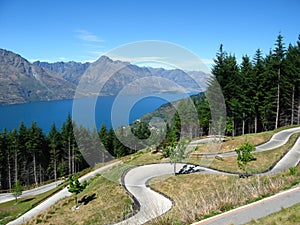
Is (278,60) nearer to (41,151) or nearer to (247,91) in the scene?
(247,91)

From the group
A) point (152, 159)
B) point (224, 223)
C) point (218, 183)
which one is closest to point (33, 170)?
point (152, 159)

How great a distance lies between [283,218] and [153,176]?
1342 centimetres

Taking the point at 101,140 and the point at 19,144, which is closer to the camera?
the point at 19,144

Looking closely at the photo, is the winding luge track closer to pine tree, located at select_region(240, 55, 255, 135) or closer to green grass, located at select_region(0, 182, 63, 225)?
pine tree, located at select_region(240, 55, 255, 135)

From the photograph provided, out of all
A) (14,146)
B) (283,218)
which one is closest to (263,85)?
(283,218)

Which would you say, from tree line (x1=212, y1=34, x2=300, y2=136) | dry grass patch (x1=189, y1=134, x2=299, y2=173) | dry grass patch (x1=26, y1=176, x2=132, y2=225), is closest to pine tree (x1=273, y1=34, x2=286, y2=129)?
tree line (x1=212, y1=34, x2=300, y2=136)

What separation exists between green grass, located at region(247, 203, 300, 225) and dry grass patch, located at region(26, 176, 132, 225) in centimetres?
773

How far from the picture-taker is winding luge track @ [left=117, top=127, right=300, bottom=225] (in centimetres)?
1354

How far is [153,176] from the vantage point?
20.5m

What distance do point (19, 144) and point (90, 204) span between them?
107 feet

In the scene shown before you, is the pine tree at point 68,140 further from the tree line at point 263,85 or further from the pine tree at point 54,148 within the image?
the tree line at point 263,85

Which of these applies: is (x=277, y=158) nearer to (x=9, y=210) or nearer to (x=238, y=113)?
(x=238, y=113)

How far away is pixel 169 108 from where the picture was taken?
2527 cm

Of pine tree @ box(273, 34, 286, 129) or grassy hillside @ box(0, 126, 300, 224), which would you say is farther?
pine tree @ box(273, 34, 286, 129)
